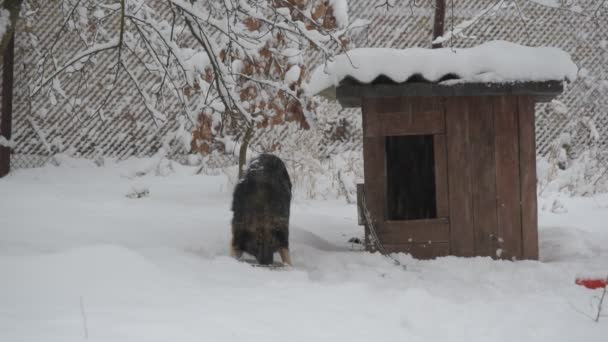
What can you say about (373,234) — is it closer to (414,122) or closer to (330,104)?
(414,122)

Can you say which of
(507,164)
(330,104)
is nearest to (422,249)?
(507,164)

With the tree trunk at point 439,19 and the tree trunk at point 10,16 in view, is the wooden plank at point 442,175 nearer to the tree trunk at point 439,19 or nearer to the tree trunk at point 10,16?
the tree trunk at point 439,19

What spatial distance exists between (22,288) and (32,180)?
5.13 metres

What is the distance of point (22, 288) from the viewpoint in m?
2.68

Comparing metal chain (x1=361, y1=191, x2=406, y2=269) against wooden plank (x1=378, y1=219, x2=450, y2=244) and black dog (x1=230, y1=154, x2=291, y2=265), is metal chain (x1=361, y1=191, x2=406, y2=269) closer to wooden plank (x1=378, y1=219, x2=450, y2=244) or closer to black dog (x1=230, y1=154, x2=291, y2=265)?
wooden plank (x1=378, y1=219, x2=450, y2=244)

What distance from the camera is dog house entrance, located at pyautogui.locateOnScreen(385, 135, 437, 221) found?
229 inches

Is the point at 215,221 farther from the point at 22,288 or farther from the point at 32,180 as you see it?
the point at 32,180

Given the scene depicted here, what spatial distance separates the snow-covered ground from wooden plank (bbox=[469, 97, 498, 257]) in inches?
12.8

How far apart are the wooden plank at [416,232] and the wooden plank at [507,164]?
0.40 m

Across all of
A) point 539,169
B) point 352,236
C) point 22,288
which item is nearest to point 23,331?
point 22,288

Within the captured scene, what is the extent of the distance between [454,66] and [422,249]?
1293mm

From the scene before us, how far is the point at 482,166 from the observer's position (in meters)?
4.45

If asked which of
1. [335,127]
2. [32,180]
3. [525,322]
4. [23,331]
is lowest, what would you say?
[525,322]

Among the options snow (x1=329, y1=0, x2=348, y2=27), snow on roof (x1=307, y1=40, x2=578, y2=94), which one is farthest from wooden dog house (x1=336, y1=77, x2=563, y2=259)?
snow (x1=329, y1=0, x2=348, y2=27)
